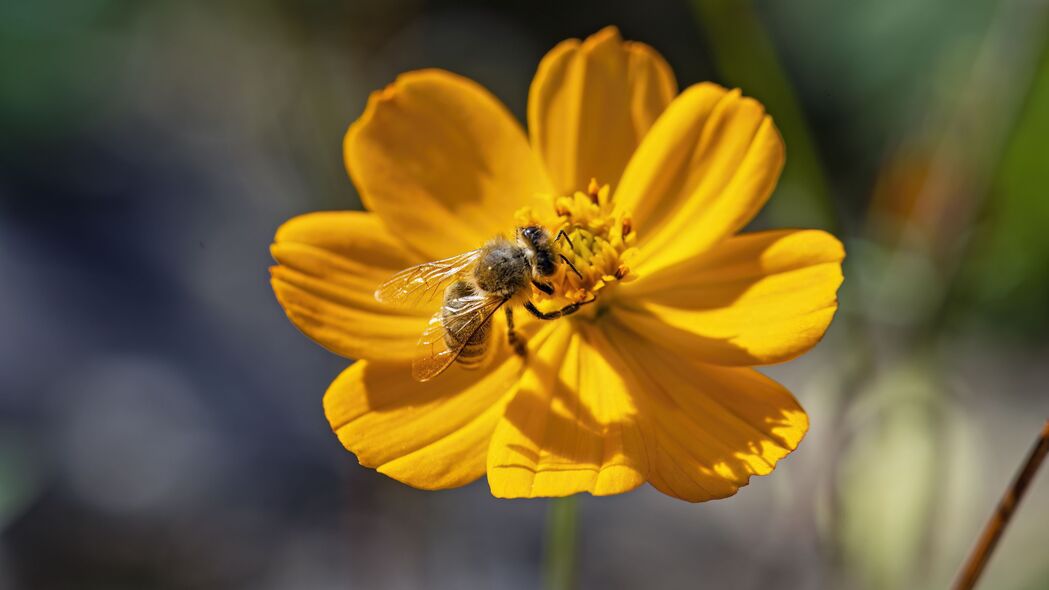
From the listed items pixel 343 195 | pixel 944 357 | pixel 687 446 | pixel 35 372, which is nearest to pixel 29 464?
pixel 35 372

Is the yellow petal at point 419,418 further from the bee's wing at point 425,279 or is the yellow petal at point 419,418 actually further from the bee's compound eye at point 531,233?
the bee's compound eye at point 531,233

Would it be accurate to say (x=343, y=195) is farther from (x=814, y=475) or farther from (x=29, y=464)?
(x=814, y=475)

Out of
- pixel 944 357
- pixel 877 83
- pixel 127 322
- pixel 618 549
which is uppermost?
pixel 127 322

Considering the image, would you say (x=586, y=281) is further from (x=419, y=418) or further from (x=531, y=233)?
(x=419, y=418)

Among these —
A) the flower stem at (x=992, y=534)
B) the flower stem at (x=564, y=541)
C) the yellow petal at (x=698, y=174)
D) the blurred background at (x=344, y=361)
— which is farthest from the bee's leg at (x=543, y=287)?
the blurred background at (x=344, y=361)

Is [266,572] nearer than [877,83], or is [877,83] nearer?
[266,572]

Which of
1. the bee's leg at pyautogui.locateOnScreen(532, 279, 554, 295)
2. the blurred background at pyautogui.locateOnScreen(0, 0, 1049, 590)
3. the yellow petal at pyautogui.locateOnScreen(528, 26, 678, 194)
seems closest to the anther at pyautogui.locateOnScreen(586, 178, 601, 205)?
the yellow petal at pyautogui.locateOnScreen(528, 26, 678, 194)
